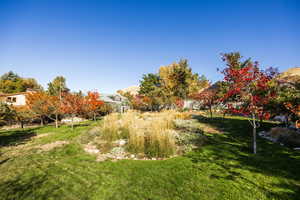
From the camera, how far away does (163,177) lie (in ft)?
9.74

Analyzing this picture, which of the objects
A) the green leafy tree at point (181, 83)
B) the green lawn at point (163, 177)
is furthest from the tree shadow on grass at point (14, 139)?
the green leafy tree at point (181, 83)

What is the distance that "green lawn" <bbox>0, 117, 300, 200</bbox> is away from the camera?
240 centimetres

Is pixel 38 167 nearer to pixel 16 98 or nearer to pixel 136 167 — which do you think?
pixel 136 167

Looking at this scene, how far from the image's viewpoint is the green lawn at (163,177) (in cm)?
240

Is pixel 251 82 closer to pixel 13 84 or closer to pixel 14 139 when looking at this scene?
pixel 14 139

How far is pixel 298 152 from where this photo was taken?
12.5ft

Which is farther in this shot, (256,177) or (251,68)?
(251,68)

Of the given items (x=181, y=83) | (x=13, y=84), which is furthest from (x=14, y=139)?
(x=13, y=84)

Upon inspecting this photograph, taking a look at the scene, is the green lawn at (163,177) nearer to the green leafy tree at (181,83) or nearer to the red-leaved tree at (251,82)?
the red-leaved tree at (251,82)

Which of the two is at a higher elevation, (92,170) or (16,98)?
(16,98)

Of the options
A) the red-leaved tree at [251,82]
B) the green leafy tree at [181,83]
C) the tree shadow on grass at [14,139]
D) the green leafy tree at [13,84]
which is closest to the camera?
the red-leaved tree at [251,82]

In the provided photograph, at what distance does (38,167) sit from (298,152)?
753 centimetres

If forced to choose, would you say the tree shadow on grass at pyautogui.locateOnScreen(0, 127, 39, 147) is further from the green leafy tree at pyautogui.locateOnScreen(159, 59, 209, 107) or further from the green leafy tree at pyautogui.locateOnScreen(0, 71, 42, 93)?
the green leafy tree at pyautogui.locateOnScreen(0, 71, 42, 93)

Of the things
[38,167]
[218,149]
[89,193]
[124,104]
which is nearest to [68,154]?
[38,167]
